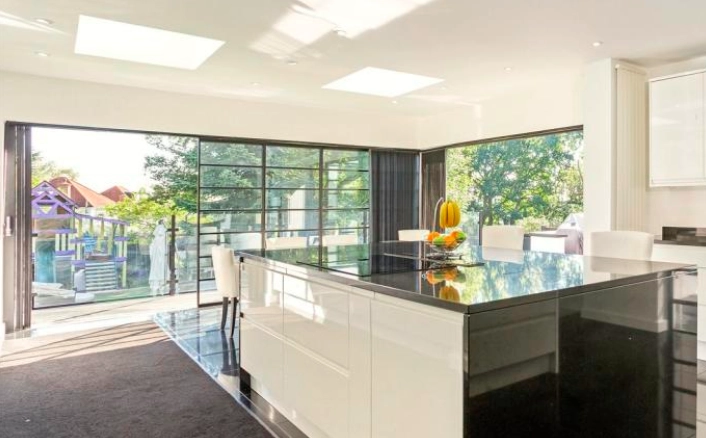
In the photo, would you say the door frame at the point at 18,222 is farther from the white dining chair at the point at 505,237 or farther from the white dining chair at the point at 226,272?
the white dining chair at the point at 505,237

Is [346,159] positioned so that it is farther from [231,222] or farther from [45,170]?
[45,170]

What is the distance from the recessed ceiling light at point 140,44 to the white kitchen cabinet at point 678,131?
413 centimetres

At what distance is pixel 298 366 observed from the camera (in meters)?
2.51

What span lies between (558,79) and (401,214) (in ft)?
10.4

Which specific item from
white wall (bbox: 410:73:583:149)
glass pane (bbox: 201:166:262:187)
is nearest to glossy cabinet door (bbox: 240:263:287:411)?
glass pane (bbox: 201:166:262:187)

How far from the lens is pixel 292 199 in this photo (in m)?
6.77

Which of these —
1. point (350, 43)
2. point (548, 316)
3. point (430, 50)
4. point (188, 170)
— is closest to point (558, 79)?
point (430, 50)

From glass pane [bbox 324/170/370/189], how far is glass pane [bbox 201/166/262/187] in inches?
43.5

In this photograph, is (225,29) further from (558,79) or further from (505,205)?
(505,205)

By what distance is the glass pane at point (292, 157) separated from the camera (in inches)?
260

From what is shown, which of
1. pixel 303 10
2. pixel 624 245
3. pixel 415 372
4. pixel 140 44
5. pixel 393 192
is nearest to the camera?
pixel 415 372

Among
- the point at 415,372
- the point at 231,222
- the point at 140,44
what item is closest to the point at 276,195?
the point at 231,222

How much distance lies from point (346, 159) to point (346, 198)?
607mm

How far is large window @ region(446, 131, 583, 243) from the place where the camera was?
5.55m
